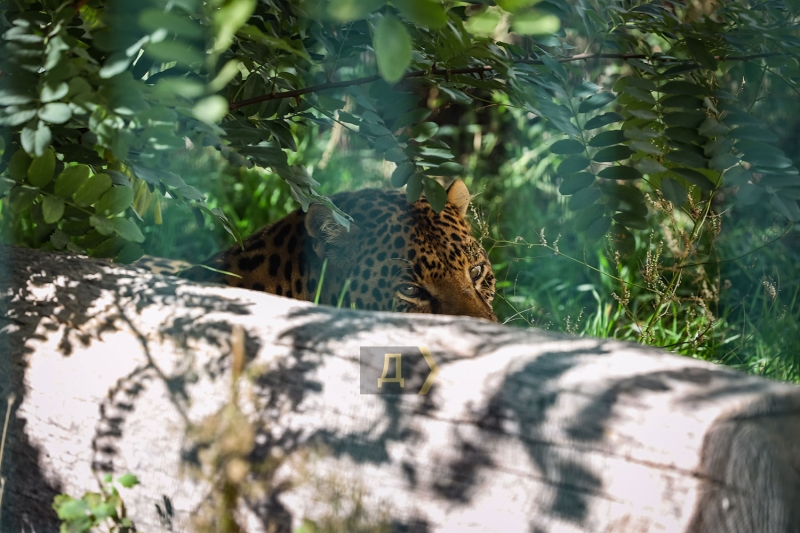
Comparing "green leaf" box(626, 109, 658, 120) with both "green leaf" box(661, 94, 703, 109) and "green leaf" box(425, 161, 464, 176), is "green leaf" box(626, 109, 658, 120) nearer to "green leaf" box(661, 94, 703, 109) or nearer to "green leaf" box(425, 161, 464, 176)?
"green leaf" box(661, 94, 703, 109)

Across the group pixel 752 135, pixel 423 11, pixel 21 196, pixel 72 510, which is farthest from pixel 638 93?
pixel 72 510

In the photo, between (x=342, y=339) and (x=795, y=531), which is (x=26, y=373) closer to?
(x=342, y=339)

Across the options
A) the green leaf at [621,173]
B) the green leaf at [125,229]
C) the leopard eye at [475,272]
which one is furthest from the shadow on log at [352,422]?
the leopard eye at [475,272]

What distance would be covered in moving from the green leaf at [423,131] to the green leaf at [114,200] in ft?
2.35

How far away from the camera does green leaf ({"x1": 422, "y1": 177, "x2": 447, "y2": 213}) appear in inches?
72.5

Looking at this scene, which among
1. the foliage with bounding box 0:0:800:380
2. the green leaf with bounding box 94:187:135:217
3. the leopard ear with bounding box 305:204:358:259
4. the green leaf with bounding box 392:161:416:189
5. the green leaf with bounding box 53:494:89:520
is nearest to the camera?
the foliage with bounding box 0:0:800:380

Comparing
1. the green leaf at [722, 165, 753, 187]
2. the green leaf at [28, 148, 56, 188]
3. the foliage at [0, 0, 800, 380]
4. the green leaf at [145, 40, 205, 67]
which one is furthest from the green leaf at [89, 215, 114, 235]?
the green leaf at [722, 165, 753, 187]

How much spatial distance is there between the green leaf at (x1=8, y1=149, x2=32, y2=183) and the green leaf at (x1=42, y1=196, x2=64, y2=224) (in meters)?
0.07

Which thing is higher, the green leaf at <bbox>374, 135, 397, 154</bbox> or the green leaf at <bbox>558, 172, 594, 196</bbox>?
the green leaf at <bbox>374, 135, 397, 154</bbox>

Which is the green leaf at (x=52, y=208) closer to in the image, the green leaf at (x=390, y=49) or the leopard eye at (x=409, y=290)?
the green leaf at (x=390, y=49)

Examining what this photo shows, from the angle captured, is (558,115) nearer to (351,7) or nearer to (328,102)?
(328,102)

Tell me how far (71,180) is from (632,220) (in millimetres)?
1178

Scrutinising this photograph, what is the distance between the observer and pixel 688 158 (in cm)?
162

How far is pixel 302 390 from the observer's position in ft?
4.74
